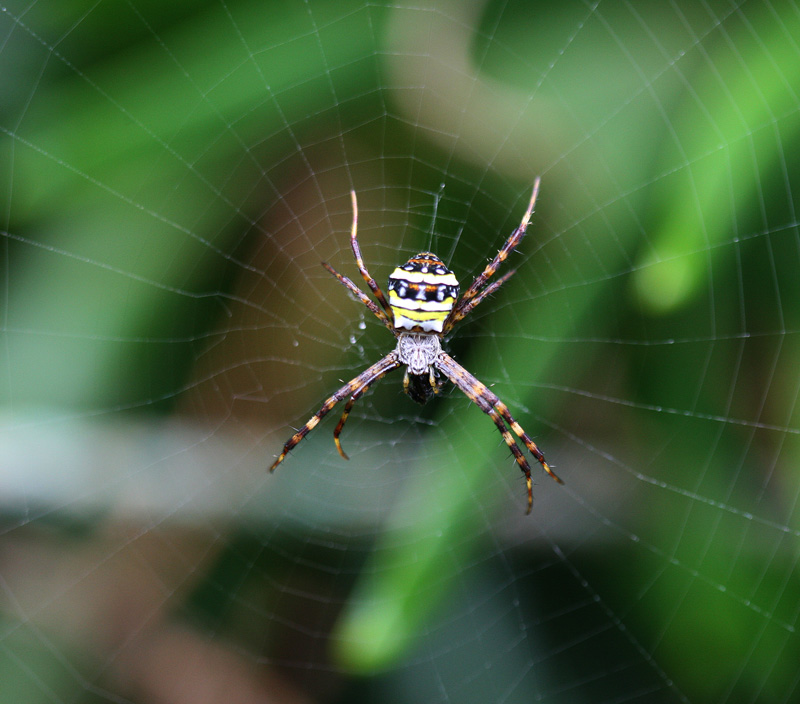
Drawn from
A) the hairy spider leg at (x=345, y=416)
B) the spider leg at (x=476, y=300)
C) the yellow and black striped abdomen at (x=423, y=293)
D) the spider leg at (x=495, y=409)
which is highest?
the yellow and black striped abdomen at (x=423, y=293)

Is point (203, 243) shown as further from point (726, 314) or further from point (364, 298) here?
point (726, 314)

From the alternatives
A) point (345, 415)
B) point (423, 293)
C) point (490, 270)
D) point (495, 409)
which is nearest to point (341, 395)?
point (345, 415)

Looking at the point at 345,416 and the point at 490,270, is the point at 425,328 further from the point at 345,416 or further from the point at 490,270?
the point at 345,416

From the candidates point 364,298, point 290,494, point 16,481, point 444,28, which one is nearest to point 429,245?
point 364,298

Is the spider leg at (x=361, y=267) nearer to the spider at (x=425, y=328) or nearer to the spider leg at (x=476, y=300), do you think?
the spider at (x=425, y=328)

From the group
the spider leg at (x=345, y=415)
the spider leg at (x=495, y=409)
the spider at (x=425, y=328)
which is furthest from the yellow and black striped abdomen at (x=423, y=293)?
the spider leg at (x=345, y=415)

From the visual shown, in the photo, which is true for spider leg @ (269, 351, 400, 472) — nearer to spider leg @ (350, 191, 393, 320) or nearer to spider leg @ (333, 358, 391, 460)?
spider leg @ (333, 358, 391, 460)

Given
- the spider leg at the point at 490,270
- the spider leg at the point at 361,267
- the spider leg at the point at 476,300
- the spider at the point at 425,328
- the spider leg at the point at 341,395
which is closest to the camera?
the spider leg at the point at 490,270
